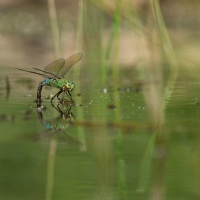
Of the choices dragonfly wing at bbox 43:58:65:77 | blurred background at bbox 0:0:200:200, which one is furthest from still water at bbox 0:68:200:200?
dragonfly wing at bbox 43:58:65:77

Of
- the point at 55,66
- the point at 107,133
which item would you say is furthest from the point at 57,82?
the point at 107,133

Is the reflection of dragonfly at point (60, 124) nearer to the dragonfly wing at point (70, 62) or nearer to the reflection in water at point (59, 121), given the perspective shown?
the reflection in water at point (59, 121)

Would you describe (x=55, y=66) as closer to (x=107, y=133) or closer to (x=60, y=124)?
(x=60, y=124)

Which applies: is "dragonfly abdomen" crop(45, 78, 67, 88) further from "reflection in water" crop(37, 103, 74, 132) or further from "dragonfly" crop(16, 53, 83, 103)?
"reflection in water" crop(37, 103, 74, 132)

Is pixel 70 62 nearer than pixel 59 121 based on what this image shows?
No

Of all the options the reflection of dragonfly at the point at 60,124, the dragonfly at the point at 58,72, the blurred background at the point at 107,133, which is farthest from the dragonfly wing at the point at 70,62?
the reflection of dragonfly at the point at 60,124

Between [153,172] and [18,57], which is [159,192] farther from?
[18,57]
